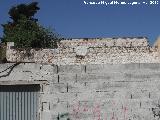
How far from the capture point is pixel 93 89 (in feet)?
25.4

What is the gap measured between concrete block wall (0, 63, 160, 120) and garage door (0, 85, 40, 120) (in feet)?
0.48

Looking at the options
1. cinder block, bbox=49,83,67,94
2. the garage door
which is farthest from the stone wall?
cinder block, bbox=49,83,67,94

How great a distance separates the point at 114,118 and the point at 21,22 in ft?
86.3

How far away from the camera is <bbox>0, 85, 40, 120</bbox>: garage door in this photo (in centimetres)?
784

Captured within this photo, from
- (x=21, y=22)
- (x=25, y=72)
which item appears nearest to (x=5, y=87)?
(x=25, y=72)

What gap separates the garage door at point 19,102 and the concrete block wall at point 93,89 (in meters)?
0.15

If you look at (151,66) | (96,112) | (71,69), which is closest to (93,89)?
(96,112)

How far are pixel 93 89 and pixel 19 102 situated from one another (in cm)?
138

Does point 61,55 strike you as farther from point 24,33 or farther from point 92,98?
point 92,98

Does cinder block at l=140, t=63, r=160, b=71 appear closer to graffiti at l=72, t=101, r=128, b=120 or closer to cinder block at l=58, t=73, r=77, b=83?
graffiti at l=72, t=101, r=128, b=120

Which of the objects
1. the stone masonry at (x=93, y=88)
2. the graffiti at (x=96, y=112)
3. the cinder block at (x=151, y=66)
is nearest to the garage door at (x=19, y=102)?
the stone masonry at (x=93, y=88)

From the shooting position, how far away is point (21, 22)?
33188mm

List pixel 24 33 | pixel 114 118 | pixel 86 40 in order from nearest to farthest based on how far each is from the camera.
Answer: pixel 114 118, pixel 86 40, pixel 24 33

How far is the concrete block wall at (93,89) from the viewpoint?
7707 millimetres
